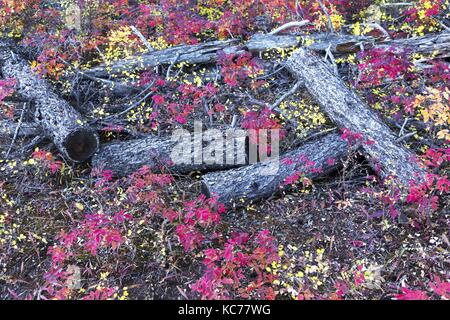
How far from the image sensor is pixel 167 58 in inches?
232

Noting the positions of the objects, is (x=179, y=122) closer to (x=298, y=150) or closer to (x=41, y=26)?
(x=298, y=150)

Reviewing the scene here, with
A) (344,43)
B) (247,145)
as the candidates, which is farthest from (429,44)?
(247,145)

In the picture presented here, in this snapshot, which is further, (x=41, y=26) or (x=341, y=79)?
(x=41, y=26)

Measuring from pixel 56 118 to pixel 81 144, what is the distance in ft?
1.82

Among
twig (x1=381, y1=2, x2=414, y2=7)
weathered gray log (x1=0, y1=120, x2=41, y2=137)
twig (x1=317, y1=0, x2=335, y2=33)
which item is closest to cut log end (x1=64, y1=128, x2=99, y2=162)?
weathered gray log (x1=0, y1=120, x2=41, y2=137)

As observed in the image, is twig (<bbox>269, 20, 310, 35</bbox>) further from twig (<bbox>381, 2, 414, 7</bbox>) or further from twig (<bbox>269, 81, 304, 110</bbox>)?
twig (<bbox>381, 2, 414, 7</bbox>)

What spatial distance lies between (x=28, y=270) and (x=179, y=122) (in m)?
2.56

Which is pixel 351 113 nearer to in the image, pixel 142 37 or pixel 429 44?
pixel 429 44

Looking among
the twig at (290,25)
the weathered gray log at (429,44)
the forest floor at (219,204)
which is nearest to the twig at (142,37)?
the forest floor at (219,204)

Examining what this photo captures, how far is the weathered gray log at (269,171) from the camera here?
420 cm

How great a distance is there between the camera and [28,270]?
3.80 m

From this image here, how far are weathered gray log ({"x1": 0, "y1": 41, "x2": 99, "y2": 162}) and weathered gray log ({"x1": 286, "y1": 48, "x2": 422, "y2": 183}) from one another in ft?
10.0

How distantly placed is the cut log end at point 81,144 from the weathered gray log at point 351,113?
3.05m
